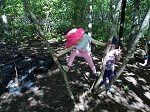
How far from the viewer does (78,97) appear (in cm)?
566

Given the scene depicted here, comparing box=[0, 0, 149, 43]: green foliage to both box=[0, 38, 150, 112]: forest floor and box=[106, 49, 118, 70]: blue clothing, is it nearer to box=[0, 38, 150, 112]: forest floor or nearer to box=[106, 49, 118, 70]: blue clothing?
box=[0, 38, 150, 112]: forest floor

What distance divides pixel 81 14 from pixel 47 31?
7421mm

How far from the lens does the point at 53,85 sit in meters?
6.77

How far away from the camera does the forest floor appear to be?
545 cm

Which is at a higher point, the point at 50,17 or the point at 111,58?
the point at 111,58

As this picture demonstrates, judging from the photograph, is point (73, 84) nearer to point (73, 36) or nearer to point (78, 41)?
point (78, 41)

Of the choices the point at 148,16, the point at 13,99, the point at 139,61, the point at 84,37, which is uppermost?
the point at 148,16

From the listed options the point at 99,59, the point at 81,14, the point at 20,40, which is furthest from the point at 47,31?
the point at 99,59

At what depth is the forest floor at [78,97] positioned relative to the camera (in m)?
5.45

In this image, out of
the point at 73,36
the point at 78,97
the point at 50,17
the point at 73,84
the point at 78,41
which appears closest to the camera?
the point at 73,36

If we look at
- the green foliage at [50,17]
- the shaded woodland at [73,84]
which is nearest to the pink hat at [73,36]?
the shaded woodland at [73,84]

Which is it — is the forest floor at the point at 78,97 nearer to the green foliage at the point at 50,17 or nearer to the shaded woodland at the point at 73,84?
the shaded woodland at the point at 73,84

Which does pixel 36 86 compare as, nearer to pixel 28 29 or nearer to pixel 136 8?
pixel 136 8

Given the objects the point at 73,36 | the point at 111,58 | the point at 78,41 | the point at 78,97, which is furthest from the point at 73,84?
the point at 73,36
